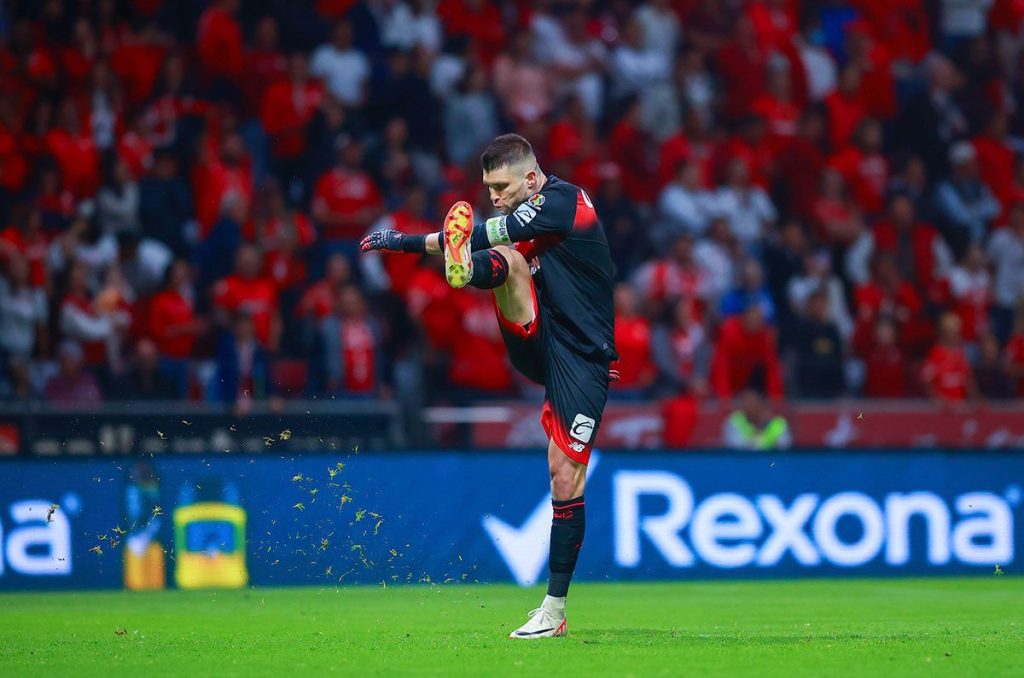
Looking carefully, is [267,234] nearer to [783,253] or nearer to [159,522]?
[159,522]

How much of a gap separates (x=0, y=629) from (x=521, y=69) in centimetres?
1013

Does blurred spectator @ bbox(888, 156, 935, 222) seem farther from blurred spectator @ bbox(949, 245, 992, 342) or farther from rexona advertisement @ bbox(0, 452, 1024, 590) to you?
rexona advertisement @ bbox(0, 452, 1024, 590)

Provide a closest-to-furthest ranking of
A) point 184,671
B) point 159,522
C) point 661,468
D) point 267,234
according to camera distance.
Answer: point 184,671 → point 159,522 → point 661,468 → point 267,234

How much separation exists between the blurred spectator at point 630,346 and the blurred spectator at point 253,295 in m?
3.20

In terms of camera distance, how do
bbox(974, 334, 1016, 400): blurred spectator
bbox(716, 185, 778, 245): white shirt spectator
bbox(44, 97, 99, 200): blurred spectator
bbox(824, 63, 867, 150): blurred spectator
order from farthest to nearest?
bbox(824, 63, 867, 150): blurred spectator → bbox(716, 185, 778, 245): white shirt spectator → bbox(974, 334, 1016, 400): blurred spectator → bbox(44, 97, 99, 200): blurred spectator

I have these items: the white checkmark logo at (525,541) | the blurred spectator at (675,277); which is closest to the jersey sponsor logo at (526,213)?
the white checkmark logo at (525,541)

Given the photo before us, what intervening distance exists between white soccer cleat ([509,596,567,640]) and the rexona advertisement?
376cm

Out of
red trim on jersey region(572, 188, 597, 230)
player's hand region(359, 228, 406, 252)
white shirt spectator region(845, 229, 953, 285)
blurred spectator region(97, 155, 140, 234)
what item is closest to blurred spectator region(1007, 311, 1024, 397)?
white shirt spectator region(845, 229, 953, 285)

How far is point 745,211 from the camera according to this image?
17.4 m

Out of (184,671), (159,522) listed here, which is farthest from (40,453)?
(184,671)

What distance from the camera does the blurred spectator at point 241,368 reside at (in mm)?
13719

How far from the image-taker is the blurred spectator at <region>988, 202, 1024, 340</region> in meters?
17.9

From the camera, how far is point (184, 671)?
700 centimetres

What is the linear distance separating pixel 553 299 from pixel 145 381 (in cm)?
642
